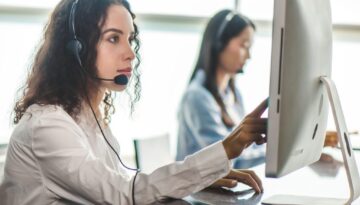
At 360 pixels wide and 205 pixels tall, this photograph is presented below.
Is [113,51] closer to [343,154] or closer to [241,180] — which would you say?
[241,180]

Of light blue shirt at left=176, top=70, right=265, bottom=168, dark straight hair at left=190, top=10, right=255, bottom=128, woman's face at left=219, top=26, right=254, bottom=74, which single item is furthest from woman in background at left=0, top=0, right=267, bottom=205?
woman's face at left=219, top=26, right=254, bottom=74

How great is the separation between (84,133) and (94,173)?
182 millimetres

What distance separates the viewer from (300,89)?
4.02 feet

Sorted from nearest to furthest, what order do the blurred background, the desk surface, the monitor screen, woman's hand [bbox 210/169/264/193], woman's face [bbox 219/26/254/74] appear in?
the monitor screen, the desk surface, woman's hand [bbox 210/169/264/193], woman's face [bbox 219/26/254/74], the blurred background

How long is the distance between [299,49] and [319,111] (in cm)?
22

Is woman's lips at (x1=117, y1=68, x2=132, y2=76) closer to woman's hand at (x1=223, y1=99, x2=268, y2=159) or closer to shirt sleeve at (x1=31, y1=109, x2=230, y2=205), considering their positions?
shirt sleeve at (x1=31, y1=109, x2=230, y2=205)

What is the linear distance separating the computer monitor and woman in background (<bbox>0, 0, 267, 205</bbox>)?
4.6 inches

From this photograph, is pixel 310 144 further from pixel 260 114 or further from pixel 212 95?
pixel 212 95

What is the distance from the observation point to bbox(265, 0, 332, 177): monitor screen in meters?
1.15

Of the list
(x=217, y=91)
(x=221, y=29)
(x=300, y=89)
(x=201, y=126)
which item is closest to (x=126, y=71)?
(x=300, y=89)

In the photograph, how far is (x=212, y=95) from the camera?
3082mm

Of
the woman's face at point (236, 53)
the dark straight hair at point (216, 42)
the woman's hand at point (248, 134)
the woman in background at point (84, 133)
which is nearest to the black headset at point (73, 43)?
the woman in background at point (84, 133)

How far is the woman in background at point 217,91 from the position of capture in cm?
298

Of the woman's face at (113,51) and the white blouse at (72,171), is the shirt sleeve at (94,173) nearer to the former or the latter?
the white blouse at (72,171)
